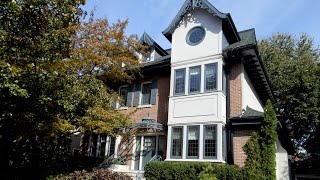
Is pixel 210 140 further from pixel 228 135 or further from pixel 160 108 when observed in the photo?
pixel 160 108

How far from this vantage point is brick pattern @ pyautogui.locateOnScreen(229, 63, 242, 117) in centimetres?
1535

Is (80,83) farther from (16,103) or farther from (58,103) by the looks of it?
(16,103)

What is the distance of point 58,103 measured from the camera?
37.1 feet

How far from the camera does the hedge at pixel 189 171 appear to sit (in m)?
12.6

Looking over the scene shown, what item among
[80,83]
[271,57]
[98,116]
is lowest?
[98,116]

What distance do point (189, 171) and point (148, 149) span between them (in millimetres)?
4755

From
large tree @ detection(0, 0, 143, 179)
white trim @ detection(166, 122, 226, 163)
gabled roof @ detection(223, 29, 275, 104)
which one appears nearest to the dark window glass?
gabled roof @ detection(223, 29, 275, 104)

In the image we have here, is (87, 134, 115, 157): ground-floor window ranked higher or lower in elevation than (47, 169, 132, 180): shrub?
higher

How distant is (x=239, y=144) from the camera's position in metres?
14.6

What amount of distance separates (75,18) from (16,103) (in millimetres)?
3943

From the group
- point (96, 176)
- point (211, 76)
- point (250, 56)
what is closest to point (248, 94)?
point (250, 56)

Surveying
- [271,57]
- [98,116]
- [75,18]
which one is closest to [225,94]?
[98,116]

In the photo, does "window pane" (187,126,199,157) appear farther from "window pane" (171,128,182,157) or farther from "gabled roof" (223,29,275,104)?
"gabled roof" (223,29,275,104)

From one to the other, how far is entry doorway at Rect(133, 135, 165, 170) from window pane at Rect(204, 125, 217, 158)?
10.6 feet
